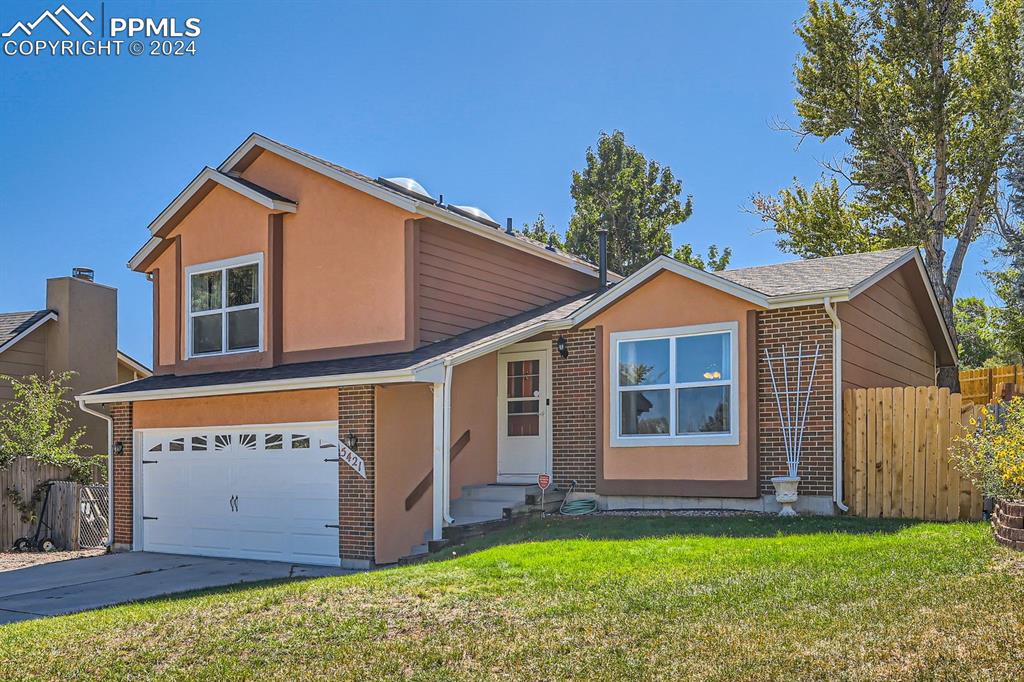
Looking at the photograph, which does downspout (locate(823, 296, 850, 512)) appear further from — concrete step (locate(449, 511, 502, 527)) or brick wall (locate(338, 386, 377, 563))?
brick wall (locate(338, 386, 377, 563))

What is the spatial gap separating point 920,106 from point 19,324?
861 inches

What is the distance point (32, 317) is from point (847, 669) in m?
20.6

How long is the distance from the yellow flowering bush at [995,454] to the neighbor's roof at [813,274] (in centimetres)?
233

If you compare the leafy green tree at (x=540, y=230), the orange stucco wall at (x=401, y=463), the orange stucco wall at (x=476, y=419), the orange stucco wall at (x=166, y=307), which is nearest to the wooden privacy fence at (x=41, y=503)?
the orange stucco wall at (x=166, y=307)

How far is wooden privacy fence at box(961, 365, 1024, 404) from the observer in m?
19.9

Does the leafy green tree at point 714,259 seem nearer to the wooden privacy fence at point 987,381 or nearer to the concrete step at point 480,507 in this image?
the wooden privacy fence at point 987,381

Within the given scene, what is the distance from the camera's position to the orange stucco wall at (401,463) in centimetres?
1386

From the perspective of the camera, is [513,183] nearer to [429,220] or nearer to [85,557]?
[429,220]

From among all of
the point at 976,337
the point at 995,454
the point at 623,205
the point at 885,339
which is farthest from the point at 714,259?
the point at 995,454

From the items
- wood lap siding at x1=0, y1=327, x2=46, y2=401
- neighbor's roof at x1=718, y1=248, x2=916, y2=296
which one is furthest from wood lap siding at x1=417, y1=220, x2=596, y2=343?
wood lap siding at x1=0, y1=327, x2=46, y2=401

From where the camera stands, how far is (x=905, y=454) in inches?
488

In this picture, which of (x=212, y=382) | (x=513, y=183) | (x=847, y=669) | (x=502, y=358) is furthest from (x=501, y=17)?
(x=847, y=669)

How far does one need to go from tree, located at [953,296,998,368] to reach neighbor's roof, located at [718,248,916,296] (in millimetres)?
13779

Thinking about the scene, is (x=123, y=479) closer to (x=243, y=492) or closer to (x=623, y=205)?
(x=243, y=492)
